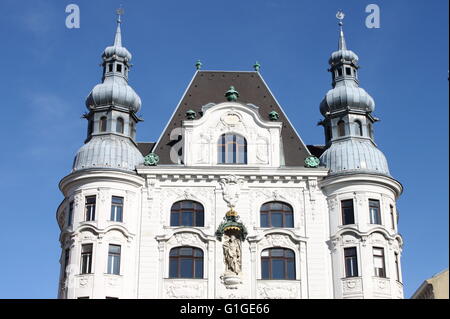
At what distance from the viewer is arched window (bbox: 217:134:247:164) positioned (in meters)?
45.2

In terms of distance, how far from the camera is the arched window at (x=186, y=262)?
139 ft

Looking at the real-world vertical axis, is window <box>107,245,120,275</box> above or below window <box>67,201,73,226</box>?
below

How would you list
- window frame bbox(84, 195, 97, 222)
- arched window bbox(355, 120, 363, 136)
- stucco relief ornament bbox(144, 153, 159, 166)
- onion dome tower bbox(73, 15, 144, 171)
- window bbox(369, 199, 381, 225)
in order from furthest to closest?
arched window bbox(355, 120, 363, 136)
stucco relief ornament bbox(144, 153, 159, 166)
onion dome tower bbox(73, 15, 144, 171)
window bbox(369, 199, 381, 225)
window frame bbox(84, 195, 97, 222)

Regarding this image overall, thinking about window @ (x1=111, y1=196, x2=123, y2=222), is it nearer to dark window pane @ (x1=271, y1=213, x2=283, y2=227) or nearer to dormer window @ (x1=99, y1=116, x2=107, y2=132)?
dormer window @ (x1=99, y1=116, x2=107, y2=132)

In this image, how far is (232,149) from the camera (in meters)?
45.5

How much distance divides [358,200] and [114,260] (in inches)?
522

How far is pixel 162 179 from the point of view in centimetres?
4453

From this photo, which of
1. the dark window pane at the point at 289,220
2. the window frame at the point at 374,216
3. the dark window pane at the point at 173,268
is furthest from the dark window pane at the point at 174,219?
the window frame at the point at 374,216

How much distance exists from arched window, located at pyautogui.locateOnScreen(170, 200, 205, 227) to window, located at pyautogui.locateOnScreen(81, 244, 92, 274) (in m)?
4.56

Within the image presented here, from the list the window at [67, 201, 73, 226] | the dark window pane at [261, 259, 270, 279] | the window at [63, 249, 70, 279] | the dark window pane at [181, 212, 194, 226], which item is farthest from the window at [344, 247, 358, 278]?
the window at [67, 201, 73, 226]

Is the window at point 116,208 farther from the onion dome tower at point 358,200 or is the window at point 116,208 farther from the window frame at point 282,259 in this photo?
the onion dome tower at point 358,200

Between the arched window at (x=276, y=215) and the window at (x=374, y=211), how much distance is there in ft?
13.9
